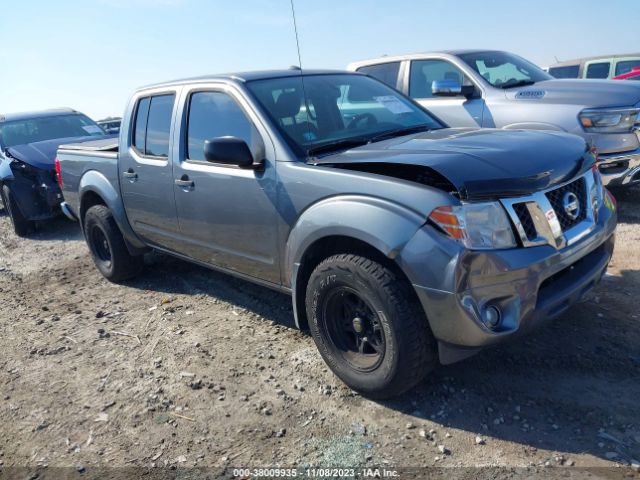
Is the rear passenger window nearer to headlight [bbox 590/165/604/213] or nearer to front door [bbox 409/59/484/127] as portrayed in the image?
headlight [bbox 590/165/604/213]

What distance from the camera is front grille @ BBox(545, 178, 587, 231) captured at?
283 cm

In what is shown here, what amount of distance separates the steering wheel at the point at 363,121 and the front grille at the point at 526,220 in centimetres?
143

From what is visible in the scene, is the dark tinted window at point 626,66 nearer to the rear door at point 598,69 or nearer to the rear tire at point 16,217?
the rear door at point 598,69

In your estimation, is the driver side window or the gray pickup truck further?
the driver side window

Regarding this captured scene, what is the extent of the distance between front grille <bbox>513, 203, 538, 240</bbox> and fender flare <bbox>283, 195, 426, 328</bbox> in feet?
1.53

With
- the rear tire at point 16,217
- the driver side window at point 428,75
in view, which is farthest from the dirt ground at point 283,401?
the rear tire at point 16,217

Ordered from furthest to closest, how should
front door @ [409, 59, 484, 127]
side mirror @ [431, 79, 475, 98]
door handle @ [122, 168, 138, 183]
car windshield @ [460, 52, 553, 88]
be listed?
car windshield @ [460, 52, 553, 88]
front door @ [409, 59, 484, 127]
side mirror @ [431, 79, 475, 98]
door handle @ [122, 168, 138, 183]

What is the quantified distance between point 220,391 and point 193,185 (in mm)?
1459

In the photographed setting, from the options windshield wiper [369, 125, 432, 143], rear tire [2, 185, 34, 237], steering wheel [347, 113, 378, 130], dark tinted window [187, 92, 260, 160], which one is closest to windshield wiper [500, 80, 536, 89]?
windshield wiper [369, 125, 432, 143]

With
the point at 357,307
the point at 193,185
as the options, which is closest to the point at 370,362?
the point at 357,307

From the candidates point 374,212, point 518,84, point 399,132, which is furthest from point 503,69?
point 374,212

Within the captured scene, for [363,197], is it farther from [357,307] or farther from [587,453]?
[587,453]

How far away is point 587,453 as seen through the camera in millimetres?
2512

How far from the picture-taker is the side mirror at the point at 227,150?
331 centimetres
